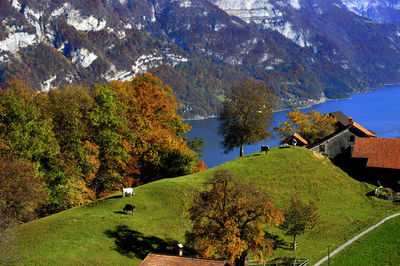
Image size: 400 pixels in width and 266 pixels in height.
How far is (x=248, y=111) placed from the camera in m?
78.6

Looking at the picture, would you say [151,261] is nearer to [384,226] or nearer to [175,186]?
[175,186]

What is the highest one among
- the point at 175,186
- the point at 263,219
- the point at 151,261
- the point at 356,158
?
the point at 356,158

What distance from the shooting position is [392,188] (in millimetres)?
61719

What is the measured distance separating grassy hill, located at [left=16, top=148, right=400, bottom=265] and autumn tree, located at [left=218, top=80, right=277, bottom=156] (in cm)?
902

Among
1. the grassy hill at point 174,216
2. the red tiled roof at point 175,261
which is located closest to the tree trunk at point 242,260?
the red tiled roof at point 175,261

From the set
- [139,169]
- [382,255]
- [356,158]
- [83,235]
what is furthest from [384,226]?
[139,169]

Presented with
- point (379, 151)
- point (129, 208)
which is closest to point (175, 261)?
point (129, 208)

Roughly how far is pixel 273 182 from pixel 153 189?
18.4 m

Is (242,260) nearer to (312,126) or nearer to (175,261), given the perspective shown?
(175,261)

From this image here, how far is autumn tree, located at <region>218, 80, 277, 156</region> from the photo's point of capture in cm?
7825

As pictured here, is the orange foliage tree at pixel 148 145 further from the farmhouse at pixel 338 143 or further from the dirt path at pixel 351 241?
the dirt path at pixel 351 241

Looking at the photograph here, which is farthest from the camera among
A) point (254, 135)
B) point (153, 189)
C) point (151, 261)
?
point (254, 135)

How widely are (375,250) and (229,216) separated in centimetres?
1626

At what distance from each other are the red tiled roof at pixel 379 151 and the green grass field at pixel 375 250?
2091 centimetres
